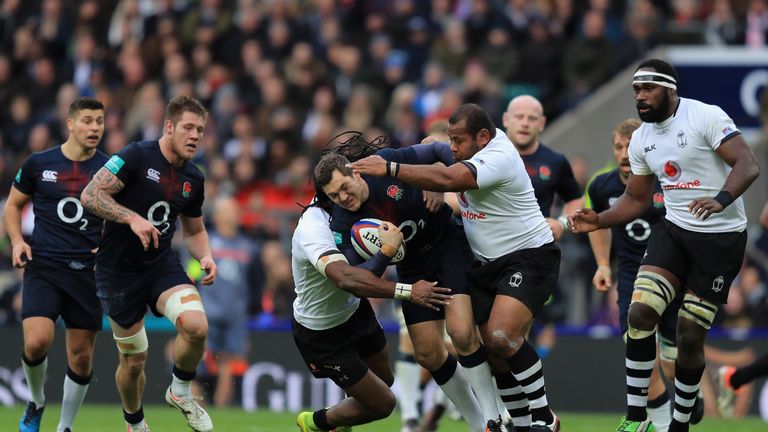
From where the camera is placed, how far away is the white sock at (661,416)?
11703 mm

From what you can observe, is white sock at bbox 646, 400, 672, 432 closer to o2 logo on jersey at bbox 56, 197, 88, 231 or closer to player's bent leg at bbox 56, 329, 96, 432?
player's bent leg at bbox 56, 329, 96, 432

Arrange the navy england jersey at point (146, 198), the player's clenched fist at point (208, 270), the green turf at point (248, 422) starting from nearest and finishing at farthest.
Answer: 1. the navy england jersey at point (146, 198)
2. the player's clenched fist at point (208, 270)
3. the green turf at point (248, 422)

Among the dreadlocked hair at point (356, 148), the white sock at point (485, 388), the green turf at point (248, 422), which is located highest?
the dreadlocked hair at point (356, 148)

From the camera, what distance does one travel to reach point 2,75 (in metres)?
23.0

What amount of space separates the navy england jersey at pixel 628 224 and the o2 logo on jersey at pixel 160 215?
12.6 feet

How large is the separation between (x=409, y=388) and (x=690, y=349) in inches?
139

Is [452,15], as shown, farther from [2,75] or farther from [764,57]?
[2,75]

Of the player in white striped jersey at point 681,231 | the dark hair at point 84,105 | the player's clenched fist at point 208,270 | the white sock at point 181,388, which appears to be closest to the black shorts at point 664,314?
the player in white striped jersey at point 681,231

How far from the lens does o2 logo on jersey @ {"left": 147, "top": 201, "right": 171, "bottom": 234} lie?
443 inches

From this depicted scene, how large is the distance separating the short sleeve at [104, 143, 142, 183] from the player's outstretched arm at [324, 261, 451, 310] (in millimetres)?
2266

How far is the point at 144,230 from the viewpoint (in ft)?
34.5

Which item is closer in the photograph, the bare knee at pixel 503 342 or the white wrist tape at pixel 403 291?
the white wrist tape at pixel 403 291

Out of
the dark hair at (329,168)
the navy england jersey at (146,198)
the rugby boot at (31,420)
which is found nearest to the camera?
the dark hair at (329,168)

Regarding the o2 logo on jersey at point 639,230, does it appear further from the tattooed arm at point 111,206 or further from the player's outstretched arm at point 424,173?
the tattooed arm at point 111,206
